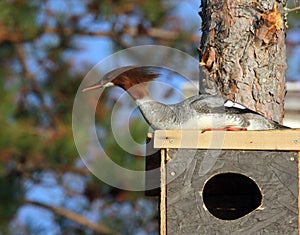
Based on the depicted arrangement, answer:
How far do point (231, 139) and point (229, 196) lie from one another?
67cm

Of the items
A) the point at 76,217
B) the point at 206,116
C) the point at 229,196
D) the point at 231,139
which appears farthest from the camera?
the point at 76,217

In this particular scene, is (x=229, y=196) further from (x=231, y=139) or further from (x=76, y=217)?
(x=76, y=217)

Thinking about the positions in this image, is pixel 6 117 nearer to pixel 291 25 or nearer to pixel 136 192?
pixel 136 192

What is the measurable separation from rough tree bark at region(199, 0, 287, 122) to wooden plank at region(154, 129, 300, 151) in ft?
1.62

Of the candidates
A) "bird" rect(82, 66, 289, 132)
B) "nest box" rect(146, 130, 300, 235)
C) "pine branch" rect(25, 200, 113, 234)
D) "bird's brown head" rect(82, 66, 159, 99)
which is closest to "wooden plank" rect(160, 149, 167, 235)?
"nest box" rect(146, 130, 300, 235)

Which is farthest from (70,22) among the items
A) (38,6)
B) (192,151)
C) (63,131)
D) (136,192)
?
(192,151)

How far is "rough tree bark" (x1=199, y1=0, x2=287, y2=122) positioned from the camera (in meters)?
3.97

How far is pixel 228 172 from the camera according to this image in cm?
355

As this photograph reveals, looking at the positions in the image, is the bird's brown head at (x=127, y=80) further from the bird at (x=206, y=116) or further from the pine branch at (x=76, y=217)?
the pine branch at (x=76, y=217)

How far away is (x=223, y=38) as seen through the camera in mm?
4000

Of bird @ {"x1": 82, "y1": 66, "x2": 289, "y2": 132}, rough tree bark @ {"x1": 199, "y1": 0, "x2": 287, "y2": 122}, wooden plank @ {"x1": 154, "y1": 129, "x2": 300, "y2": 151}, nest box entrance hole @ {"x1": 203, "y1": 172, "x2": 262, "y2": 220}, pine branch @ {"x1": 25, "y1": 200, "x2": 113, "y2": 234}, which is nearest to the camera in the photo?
wooden plank @ {"x1": 154, "y1": 129, "x2": 300, "y2": 151}

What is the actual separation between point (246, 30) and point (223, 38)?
10 cm

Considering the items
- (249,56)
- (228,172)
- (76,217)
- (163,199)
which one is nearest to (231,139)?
(228,172)

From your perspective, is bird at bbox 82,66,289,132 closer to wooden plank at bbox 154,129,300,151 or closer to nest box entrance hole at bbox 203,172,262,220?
wooden plank at bbox 154,129,300,151
